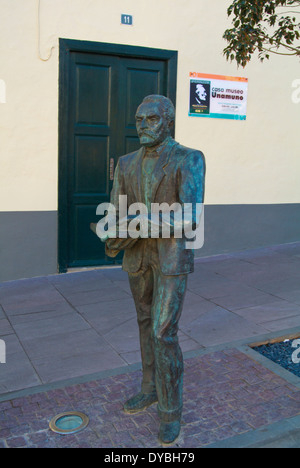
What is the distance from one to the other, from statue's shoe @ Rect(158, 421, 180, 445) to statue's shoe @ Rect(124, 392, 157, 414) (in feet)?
1.08

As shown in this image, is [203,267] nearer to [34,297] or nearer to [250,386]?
[34,297]

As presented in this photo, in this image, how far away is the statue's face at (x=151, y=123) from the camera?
2.82 meters

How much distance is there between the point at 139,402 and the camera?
336cm

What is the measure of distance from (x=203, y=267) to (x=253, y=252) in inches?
50.9

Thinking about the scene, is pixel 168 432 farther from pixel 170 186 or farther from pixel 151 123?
pixel 151 123

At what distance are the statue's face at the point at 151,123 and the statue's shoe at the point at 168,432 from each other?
1719 mm

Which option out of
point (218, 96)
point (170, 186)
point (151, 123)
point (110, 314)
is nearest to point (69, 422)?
point (170, 186)

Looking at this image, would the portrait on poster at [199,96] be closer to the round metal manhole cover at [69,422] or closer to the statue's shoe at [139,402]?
the statue's shoe at [139,402]

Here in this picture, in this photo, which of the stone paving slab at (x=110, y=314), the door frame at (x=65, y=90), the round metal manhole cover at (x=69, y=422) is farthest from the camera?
the door frame at (x=65, y=90)

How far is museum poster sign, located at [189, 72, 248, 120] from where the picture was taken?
24.6ft

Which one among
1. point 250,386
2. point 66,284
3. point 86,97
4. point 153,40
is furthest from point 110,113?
point 250,386

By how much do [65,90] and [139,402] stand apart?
4631 millimetres

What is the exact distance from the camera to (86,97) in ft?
22.5

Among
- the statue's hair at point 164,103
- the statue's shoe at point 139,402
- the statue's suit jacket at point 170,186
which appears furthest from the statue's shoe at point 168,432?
the statue's hair at point 164,103
